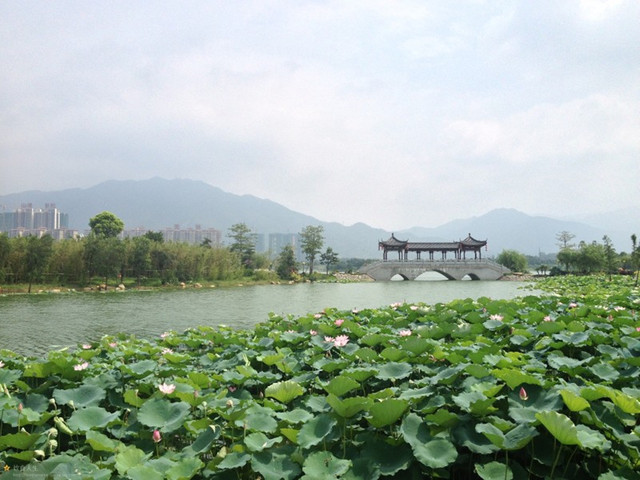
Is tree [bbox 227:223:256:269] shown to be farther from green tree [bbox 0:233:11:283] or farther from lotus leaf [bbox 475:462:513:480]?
lotus leaf [bbox 475:462:513:480]

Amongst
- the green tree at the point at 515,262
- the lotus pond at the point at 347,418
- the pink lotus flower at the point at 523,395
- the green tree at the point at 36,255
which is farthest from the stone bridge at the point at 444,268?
the pink lotus flower at the point at 523,395

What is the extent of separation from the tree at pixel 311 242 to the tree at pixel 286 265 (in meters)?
3.84

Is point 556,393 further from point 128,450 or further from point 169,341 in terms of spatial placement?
point 169,341

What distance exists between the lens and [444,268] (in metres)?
43.1

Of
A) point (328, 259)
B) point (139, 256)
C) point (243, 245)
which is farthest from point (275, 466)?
point (328, 259)

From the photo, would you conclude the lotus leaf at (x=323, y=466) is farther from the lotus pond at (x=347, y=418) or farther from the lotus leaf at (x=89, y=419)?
the lotus leaf at (x=89, y=419)

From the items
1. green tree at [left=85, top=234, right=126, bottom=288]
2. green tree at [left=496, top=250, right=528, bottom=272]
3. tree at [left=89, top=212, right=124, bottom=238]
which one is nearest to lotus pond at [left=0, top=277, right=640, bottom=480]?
green tree at [left=85, top=234, right=126, bottom=288]

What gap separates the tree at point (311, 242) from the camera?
45031mm

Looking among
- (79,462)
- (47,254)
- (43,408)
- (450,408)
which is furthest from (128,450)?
(47,254)

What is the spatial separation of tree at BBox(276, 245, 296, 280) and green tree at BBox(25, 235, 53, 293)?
20.0 m

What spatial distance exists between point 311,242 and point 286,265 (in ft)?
18.4

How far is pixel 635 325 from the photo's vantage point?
450cm

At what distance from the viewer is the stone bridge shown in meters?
42.6

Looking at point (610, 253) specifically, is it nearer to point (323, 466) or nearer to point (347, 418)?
point (347, 418)
